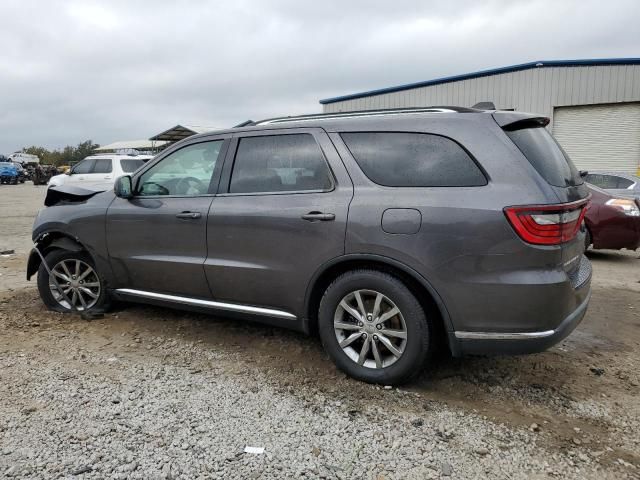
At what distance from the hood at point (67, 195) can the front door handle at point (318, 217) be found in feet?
7.82

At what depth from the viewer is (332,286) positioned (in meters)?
3.35

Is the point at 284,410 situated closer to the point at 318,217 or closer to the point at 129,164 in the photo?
the point at 318,217

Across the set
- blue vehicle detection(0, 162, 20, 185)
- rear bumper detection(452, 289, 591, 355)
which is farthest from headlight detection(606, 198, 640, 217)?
blue vehicle detection(0, 162, 20, 185)

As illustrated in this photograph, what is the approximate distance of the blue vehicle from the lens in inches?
1484

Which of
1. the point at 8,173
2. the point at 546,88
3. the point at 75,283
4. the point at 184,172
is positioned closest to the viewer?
the point at 184,172

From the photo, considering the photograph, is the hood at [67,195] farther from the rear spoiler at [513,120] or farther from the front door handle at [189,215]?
the rear spoiler at [513,120]

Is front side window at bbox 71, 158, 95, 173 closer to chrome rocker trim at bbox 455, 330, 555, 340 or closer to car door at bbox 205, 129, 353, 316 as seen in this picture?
car door at bbox 205, 129, 353, 316

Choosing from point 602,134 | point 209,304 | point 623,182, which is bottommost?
point 209,304

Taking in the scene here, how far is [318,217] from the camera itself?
3330 millimetres

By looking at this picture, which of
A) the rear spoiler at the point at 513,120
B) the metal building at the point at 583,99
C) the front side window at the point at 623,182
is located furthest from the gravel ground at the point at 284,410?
the metal building at the point at 583,99

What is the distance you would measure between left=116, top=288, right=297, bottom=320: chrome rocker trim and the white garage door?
16.0 m

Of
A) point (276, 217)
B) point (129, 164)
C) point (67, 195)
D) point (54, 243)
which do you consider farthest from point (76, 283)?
point (129, 164)

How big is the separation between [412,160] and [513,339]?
123cm

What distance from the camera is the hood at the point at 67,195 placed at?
15.4 feet
